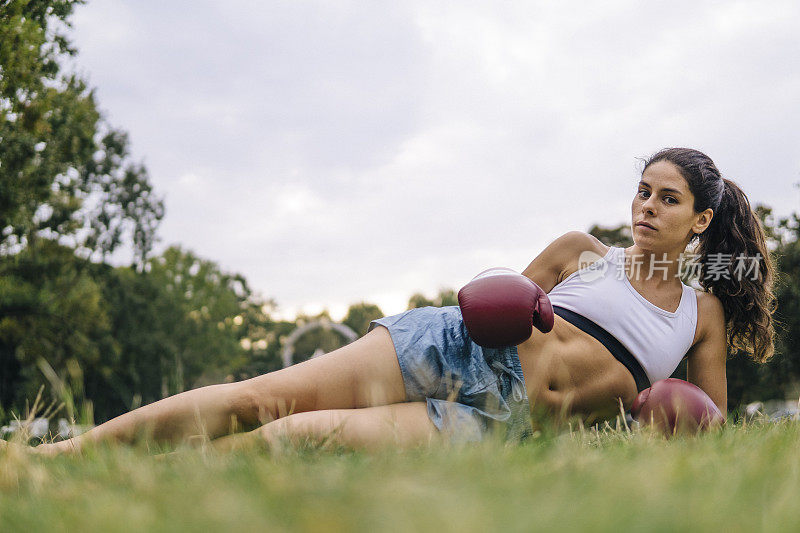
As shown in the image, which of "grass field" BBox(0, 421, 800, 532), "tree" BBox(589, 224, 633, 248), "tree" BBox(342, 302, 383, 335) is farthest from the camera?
"tree" BBox(342, 302, 383, 335)

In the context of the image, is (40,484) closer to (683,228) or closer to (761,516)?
(761,516)

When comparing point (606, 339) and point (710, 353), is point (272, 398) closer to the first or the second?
point (606, 339)

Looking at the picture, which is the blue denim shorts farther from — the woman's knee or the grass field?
the grass field

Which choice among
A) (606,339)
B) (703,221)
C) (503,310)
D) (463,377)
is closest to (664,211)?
(703,221)

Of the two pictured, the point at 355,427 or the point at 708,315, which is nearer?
the point at 355,427

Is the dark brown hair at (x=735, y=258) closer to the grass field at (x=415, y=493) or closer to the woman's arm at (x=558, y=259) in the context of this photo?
the woman's arm at (x=558, y=259)

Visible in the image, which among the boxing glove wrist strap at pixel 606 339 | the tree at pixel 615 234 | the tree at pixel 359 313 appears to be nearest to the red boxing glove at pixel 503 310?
the boxing glove wrist strap at pixel 606 339

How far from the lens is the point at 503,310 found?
3.26 metres

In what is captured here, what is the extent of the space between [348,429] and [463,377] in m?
0.84

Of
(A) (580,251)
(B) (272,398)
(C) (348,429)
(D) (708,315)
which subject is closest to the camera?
(C) (348,429)

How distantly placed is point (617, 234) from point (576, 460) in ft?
74.6

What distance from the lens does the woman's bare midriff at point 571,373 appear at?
356 centimetres

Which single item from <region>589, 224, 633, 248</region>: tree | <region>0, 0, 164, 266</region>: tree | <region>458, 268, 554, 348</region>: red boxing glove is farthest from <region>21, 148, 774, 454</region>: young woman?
<region>589, 224, 633, 248</region>: tree

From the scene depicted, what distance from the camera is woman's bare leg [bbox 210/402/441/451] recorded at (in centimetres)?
244
